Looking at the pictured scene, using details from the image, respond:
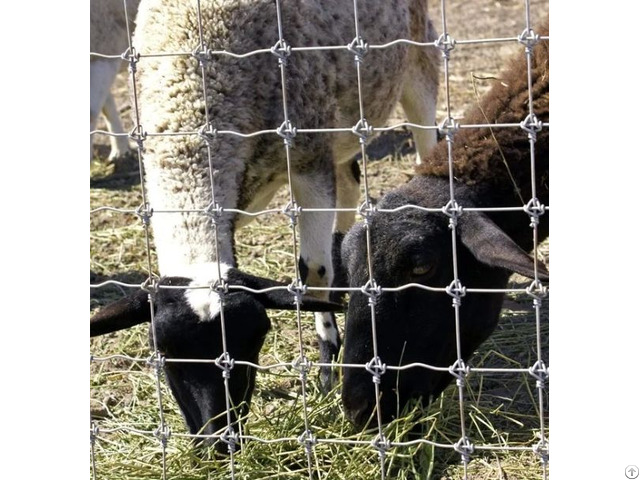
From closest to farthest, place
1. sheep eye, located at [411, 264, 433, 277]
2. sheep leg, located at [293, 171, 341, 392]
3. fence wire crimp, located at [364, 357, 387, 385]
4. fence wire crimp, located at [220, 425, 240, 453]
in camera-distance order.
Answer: fence wire crimp, located at [364, 357, 387, 385] < fence wire crimp, located at [220, 425, 240, 453] < sheep eye, located at [411, 264, 433, 277] < sheep leg, located at [293, 171, 341, 392]

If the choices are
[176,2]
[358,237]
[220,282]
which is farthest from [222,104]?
[220,282]

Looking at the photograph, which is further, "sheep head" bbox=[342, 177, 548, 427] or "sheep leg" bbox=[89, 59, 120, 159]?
"sheep leg" bbox=[89, 59, 120, 159]

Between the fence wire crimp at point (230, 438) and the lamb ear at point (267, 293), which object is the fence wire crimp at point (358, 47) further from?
the fence wire crimp at point (230, 438)

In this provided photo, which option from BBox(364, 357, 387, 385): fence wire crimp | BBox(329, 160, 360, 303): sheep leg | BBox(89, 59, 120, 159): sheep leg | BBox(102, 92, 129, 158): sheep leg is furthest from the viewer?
BBox(102, 92, 129, 158): sheep leg

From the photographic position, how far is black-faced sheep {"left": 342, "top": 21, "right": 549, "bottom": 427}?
419cm

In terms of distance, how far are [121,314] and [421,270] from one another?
1240 millimetres

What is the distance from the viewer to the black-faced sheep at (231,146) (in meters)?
4.13

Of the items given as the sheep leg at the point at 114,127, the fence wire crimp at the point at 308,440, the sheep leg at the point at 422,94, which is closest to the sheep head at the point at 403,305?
the fence wire crimp at the point at 308,440

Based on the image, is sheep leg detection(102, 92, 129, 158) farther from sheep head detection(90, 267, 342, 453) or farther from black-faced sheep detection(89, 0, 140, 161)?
sheep head detection(90, 267, 342, 453)

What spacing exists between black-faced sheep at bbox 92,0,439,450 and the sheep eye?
0.43 metres

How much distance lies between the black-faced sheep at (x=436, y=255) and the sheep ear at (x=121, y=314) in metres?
0.86

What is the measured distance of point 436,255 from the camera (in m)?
4.20

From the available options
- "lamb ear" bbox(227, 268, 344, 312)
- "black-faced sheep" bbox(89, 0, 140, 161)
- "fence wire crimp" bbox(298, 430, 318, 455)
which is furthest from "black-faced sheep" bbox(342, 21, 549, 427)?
"black-faced sheep" bbox(89, 0, 140, 161)
